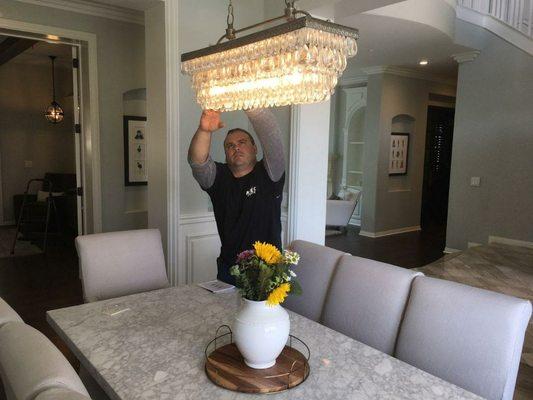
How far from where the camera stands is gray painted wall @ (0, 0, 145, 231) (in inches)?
169

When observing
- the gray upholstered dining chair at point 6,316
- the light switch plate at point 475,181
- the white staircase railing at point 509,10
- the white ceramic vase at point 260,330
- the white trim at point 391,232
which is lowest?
the white trim at point 391,232

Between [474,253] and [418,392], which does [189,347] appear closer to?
[418,392]

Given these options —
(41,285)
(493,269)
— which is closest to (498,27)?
(493,269)

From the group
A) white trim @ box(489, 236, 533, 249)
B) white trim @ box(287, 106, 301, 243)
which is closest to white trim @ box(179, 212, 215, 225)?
white trim @ box(287, 106, 301, 243)

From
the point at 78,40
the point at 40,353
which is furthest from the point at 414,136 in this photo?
the point at 40,353

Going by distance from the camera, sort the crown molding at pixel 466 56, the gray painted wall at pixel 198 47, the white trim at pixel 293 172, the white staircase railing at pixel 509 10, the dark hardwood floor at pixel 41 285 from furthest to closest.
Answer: the crown molding at pixel 466 56, the white staircase railing at pixel 509 10, the dark hardwood floor at pixel 41 285, the white trim at pixel 293 172, the gray painted wall at pixel 198 47

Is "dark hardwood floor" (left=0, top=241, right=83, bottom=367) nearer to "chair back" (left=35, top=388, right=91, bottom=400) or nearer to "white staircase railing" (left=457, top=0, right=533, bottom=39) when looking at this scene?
"chair back" (left=35, top=388, right=91, bottom=400)

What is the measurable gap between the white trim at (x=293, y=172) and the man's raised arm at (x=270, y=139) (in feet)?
3.25

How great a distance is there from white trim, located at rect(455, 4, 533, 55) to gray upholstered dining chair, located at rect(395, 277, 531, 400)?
5.09 m

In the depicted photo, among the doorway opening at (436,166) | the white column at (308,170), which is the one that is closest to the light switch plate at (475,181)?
the doorway opening at (436,166)

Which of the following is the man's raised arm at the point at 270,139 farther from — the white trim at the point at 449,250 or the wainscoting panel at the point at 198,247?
the white trim at the point at 449,250

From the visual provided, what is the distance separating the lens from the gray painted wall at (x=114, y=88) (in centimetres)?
429

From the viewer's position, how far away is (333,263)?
7.02 feet

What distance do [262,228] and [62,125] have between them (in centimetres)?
713
